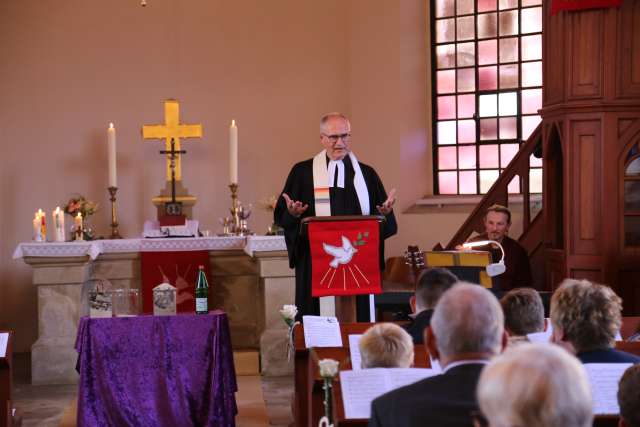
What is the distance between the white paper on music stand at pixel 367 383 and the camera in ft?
10.8

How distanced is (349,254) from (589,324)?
219cm

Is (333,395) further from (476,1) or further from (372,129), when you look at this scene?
(476,1)

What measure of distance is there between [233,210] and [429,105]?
Answer: 2.76 m

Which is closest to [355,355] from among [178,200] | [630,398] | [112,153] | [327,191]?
[630,398]

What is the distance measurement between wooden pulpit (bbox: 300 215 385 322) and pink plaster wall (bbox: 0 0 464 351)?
5.35m

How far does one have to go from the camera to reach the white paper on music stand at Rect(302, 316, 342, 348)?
16.9 feet

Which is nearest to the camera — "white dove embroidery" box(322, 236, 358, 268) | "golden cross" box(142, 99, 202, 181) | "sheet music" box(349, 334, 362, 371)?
"sheet music" box(349, 334, 362, 371)

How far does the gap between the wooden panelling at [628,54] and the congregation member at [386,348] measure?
479cm

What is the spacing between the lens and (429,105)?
11.2 meters

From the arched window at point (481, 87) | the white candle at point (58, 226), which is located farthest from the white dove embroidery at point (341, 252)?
the arched window at point (481, 87)

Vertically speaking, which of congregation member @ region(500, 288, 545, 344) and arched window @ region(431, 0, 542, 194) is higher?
arched window @ region(431, 0, 542, 194)

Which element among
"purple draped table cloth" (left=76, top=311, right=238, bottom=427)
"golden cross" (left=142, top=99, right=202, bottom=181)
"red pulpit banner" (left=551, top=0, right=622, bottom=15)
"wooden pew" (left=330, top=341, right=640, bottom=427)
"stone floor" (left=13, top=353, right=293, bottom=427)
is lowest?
"stone floor" (left=13, top=353, right=293, bottom=427)

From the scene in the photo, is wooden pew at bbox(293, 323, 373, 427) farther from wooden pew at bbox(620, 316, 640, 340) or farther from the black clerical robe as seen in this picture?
wooden pew at bbox(620, 316, 640, 340)

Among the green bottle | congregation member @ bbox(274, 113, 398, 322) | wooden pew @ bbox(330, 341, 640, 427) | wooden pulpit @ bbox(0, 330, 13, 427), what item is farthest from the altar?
wooden pew @ bbox(330, 341, 640, 427)
